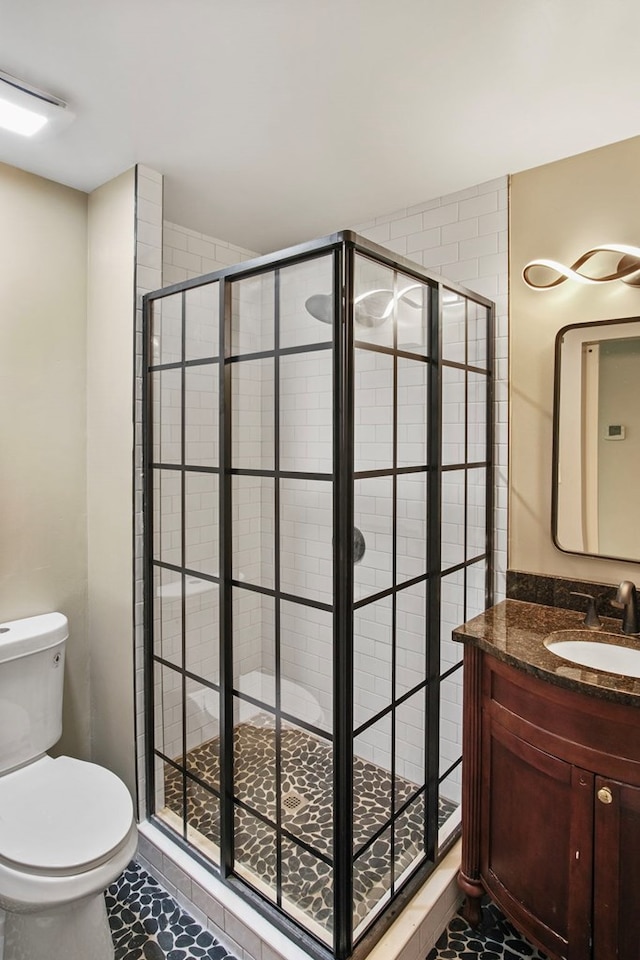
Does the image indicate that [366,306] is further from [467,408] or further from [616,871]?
[616,871]

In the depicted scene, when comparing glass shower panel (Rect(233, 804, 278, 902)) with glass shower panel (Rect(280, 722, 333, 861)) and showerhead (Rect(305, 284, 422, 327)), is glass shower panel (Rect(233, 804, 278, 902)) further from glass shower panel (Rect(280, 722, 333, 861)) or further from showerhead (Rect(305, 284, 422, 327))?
showerhead (Rect(305, 284, 422, 327))

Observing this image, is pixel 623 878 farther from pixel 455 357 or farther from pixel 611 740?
pixel 455 357

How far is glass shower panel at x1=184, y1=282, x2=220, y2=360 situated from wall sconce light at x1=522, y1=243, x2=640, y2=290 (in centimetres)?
111

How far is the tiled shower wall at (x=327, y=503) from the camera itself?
148cm

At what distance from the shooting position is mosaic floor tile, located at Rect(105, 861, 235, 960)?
1.64 metres

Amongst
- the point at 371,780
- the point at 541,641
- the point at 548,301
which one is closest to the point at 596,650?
the point at 541,641

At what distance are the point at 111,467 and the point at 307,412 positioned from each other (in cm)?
103

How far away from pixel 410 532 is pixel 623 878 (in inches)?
39.8

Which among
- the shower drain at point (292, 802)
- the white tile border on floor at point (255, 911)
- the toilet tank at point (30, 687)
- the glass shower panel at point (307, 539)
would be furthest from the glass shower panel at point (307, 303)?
the white tile border on floor at point (255, 911)

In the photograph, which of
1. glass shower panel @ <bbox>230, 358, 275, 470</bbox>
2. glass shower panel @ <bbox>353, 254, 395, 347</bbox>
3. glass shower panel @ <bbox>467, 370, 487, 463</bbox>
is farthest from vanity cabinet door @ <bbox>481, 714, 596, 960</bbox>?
glass shower panel @ <bbox>353, 254, 395, 347</bbox>

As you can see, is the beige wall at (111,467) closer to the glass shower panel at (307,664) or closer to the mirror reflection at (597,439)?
the glass shower panel at (307,664)

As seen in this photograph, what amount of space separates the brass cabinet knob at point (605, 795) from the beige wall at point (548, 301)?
0.74 m

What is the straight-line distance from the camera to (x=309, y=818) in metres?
1.54

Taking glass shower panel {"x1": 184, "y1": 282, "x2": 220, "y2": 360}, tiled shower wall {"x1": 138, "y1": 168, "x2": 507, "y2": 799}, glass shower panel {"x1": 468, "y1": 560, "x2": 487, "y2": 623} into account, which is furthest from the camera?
glass shower panel {"x1": 468, "y1": 560, "x2": 487, "y2": 623}
